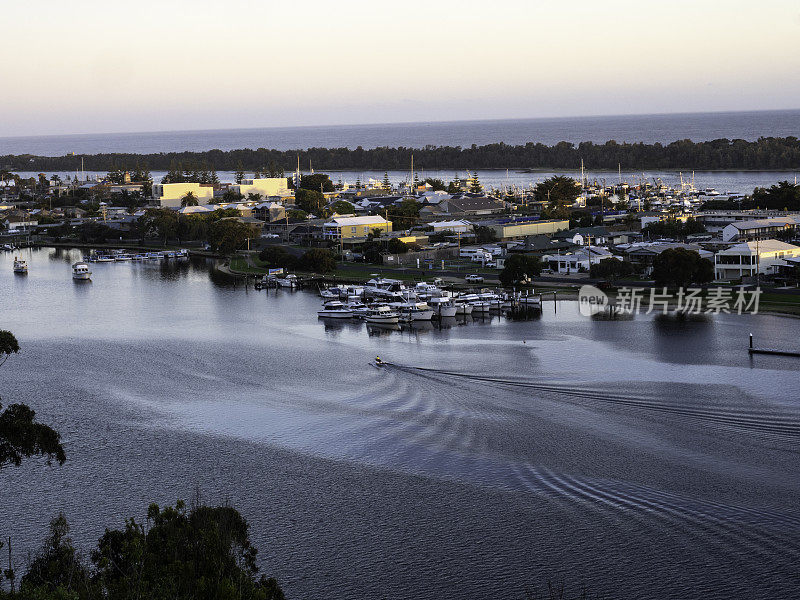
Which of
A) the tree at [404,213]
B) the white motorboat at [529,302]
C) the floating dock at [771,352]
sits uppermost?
the tree at [404,213]

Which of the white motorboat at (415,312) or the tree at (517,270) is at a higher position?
the tree at (517,270)

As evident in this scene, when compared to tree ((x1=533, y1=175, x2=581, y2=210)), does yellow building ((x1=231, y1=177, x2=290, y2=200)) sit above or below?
above

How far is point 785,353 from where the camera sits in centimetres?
1277

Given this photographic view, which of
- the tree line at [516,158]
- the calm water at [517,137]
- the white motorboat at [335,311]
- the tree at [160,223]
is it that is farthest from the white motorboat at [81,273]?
the calm water at [517,137]

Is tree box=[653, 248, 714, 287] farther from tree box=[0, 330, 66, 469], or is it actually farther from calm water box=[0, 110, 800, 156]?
calm water box=[0, 110, 800, 156]

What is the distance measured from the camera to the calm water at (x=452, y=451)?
281 inches

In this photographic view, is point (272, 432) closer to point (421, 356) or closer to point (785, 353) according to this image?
point (421, 356)

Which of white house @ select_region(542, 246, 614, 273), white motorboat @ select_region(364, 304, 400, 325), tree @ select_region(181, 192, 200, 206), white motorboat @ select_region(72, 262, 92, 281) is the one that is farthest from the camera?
tree @ select_region(181, 192, 200, 206)

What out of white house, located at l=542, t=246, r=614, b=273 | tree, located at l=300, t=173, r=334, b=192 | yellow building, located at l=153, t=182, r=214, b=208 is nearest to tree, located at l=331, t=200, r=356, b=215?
yellow building, located at l=153, t=182, r=214, b=208

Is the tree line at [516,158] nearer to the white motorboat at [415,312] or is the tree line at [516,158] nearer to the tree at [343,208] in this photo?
the tree at [343,208]

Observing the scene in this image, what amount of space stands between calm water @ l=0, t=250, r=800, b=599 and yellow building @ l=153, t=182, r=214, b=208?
23.5 meters

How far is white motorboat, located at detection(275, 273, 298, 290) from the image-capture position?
2164cm

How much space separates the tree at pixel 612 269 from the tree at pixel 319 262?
648cm

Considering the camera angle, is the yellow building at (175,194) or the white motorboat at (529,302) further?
the yellow building at (175,194)
